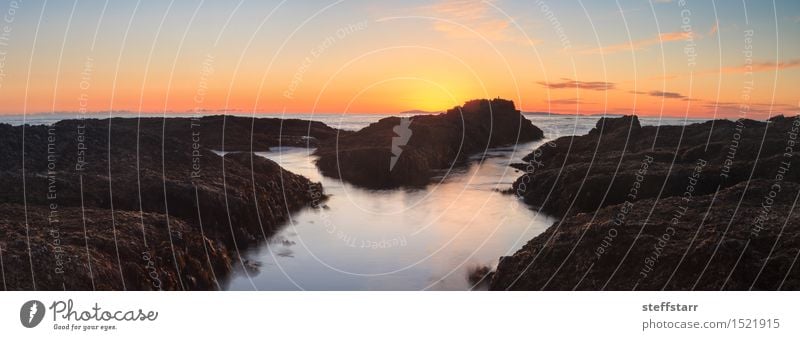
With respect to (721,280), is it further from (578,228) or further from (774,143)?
(774,143)

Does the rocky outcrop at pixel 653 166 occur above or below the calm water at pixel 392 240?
above

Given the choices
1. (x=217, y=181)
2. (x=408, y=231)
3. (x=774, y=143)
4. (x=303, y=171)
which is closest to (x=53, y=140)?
(x=217, y=181)

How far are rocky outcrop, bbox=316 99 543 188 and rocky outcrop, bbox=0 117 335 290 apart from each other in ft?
37.6

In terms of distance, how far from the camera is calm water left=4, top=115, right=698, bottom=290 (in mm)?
23219

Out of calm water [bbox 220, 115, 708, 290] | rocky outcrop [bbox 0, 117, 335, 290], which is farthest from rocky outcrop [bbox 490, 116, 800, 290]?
rocky outcrop [bbox 0, 117, 335, 290]

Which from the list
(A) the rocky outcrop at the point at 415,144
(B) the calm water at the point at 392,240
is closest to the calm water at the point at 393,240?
(B) the calm water at the point at 392,240

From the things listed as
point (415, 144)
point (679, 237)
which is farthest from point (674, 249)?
point (415, 144)

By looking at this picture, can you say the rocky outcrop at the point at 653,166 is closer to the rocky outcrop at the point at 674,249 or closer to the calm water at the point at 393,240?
the calm water at the point at 393,240

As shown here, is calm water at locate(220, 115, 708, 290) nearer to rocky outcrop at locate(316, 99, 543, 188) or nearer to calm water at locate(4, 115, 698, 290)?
calm water at locate(4, 115, 698, 290)

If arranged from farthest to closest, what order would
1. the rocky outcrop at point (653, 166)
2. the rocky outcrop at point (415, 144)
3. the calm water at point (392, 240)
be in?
the rocky outcrop at point (415, 144) → the rocky outcrop at point (653, 166) → the calm water at point (392, 240)

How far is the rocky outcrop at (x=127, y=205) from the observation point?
16.5 metres

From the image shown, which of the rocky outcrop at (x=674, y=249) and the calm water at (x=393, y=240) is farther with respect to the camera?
the calm water at (x=393, y=240)

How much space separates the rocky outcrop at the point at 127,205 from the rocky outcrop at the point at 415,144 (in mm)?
11457
